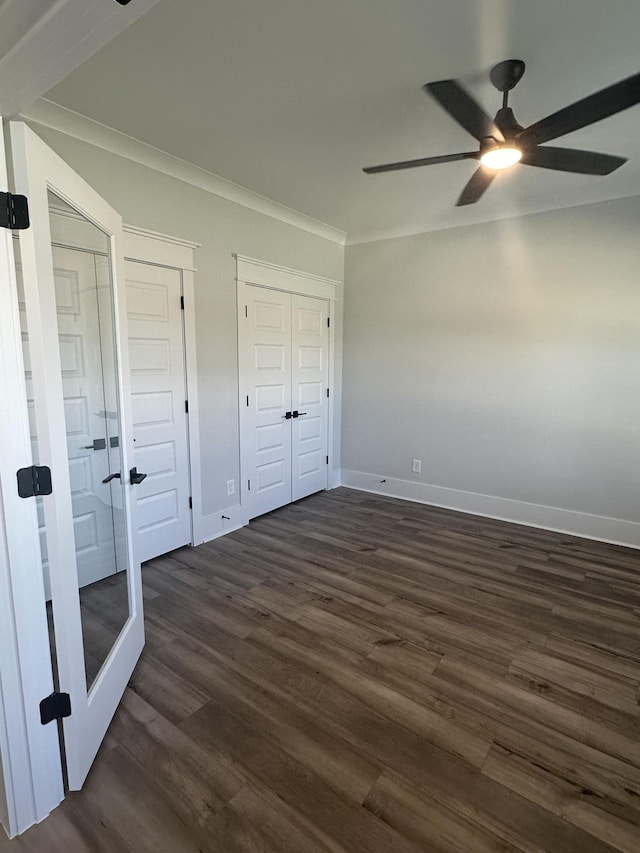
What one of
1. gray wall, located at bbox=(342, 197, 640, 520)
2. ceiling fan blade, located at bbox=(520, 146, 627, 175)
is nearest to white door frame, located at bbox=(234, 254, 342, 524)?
gray wall, located at bbox=(342, 197, 640, 520)

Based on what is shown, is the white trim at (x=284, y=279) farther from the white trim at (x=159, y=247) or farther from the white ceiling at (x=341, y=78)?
the white ceiling at (x=341, y=78)

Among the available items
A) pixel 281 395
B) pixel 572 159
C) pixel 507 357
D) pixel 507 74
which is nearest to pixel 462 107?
pixel 507 74

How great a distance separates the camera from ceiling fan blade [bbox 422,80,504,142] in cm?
190

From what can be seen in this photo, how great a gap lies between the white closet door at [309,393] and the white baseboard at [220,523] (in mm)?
825

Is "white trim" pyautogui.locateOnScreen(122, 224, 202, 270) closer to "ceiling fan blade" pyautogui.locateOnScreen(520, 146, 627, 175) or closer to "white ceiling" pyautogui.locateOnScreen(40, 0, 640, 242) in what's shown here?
"white ceiling" pyautogui.locateOnScreen(40, 0, 640, 242)

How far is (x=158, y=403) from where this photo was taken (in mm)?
3076

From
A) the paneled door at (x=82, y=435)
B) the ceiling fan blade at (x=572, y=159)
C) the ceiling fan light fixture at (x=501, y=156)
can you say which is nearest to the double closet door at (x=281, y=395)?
the paneled door at (x=82, y=435)

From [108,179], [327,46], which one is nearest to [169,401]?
[108,179]

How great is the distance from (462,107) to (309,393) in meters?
2.84

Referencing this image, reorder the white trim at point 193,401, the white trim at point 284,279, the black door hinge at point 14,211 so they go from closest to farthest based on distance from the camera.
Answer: the black door hinge at point 14,211 < the white trim at point 193,401 < the white trim at point 284,279

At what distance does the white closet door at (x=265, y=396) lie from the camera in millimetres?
3742

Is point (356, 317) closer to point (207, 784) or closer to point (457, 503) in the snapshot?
point (457, 503)

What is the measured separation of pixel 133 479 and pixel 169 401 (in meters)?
1.27

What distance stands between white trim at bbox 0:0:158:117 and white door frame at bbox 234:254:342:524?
240 cm
